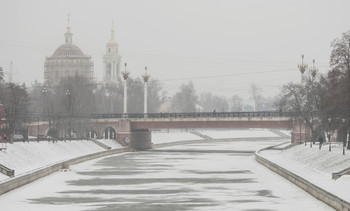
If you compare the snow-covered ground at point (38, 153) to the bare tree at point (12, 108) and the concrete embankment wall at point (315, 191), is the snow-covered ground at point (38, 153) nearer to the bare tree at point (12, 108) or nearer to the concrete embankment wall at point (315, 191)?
the bare tree at point (12, 108)

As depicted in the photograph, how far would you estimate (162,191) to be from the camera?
60500mm

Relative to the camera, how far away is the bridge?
440ft

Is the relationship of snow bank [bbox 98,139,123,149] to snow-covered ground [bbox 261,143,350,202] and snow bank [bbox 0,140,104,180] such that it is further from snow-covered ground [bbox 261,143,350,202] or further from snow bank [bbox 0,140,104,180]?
snow-covered ground [bbox 261,143,350,202]

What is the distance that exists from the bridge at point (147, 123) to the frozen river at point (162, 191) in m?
45.0

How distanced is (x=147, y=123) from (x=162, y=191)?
3313 inches

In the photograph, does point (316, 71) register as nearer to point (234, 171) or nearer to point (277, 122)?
point (277, 122)

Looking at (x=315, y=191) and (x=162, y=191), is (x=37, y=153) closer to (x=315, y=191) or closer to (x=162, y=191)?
(x=162, y=191)

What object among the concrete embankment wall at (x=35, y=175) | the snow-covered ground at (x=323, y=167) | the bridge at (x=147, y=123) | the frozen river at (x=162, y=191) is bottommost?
the frozen river at (x=162, y=191)

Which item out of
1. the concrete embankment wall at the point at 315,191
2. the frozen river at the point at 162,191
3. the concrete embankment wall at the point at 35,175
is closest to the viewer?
the concrete embankment wall at the point at 315,191

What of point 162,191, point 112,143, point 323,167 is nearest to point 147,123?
point 112,143

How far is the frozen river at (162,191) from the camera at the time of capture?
5003 centimetres

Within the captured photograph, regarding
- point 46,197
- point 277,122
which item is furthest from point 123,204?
point 277,122

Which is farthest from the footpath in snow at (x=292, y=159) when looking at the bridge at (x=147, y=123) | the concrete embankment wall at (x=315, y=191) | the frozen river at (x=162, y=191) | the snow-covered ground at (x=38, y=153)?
the bridge at (x=147, y=123)

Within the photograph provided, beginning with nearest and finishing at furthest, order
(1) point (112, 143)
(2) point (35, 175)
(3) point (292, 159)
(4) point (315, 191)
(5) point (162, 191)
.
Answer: (4) point (315, 191), (5) point (162, 191), (2) point (35, 175), (3) point (292, 159), (1) point (112, 143)
